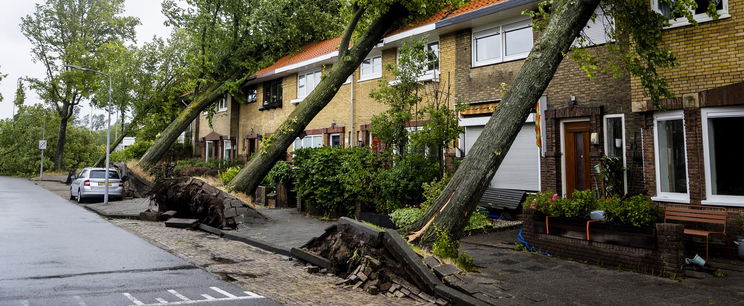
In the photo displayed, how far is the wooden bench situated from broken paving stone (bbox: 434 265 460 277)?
437 cm

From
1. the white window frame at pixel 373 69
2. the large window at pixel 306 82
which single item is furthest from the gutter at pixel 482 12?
the large window at pixel 306 82

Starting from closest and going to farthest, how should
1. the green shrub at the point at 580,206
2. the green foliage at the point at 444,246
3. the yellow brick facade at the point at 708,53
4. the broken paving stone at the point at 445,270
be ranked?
the broken paving stone at the point at 445,270 → the green foliage at the point at 444,246 → the green shrub at the point at 580,206 → the yellow brick facade at the point at 708,53

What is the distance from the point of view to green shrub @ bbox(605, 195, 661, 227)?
24.8ft

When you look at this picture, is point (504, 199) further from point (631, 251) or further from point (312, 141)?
point (312, 141)

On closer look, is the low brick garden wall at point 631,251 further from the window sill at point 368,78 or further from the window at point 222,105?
the window at point 222,105

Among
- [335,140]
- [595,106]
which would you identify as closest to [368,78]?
A: [335,140]

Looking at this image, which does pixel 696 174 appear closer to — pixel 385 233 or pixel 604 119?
pixel 604 119

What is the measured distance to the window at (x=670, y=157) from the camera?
30.8ft

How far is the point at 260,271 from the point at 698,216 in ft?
25.5

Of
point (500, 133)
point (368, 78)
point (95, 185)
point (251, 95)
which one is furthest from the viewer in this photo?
point (251, 95)

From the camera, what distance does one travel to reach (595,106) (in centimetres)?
1125

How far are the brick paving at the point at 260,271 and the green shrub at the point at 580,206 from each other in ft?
13.0

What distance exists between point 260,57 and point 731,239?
920 inches

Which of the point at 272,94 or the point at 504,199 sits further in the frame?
the point at 272,94
